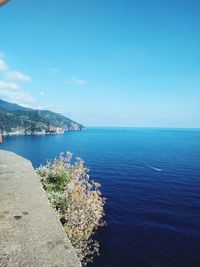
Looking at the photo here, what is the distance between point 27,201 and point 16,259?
4.61 m

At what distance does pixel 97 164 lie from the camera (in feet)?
333

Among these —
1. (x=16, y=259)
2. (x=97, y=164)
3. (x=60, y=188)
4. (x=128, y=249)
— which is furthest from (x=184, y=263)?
(x=97, y=164)

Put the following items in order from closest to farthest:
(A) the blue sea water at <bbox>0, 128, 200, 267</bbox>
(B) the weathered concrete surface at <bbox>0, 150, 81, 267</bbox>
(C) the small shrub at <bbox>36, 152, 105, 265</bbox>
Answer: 1. (B) the weathered concrete surface at <bbox>0, 150, 81, 267</bbox>
2. (C) the small shrub at <bbox>36, 152, 105, 265</bbox>
3. (A) the blue sea water at <bbox>0, 128, 200, 267</bbox>

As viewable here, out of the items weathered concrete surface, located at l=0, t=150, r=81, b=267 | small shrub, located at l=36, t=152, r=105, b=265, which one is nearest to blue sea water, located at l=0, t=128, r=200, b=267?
small shrub, located at l=36, t=152, r=105, b=265

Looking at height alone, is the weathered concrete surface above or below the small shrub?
above

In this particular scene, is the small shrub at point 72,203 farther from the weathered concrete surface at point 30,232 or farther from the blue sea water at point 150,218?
the blue sea water at point 150,218

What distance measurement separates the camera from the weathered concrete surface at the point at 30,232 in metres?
6.70

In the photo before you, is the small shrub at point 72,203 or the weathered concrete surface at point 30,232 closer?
the weathered concrete surface at point 30,232

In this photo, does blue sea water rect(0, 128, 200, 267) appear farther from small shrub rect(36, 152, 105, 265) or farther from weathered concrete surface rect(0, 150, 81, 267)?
weathered concrete surface rect(0, 150, 81, 267)

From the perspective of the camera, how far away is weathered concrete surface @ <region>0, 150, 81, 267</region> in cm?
670

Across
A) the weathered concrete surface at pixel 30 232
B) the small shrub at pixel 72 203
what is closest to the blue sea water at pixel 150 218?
the small shrub at pixel 72 203

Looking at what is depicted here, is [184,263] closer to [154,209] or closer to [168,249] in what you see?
[168,249]

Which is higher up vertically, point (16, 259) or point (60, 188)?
point (16, 259)

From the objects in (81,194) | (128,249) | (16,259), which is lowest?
(128,249)
